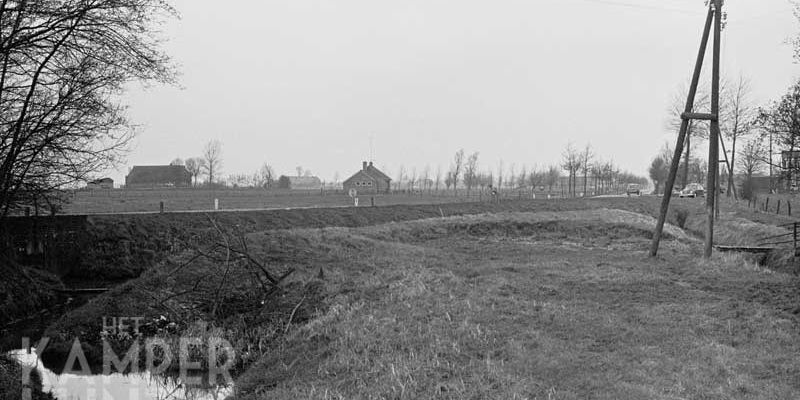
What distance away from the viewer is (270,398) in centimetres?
727

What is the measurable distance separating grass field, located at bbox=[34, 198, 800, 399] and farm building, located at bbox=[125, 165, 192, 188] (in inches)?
3016

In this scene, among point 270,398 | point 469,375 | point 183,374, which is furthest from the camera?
point 183,374

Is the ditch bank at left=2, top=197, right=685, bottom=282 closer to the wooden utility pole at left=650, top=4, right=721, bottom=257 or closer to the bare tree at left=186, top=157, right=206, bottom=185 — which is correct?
the wooden utility pole at left=650, top=4, right=721, bottom=257

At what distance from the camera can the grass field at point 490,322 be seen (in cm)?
634

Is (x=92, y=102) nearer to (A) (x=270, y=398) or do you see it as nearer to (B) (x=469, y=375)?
(A) (x=270, y=398)

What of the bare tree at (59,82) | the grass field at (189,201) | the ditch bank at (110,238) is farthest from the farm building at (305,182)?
the bare tree at (59,82)

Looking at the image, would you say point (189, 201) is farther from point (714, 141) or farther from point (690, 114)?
point (714, 141)

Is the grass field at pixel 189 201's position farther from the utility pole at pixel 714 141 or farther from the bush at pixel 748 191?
the bush at pixel 748 191

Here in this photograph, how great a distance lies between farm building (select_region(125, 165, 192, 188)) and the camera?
3447 inches

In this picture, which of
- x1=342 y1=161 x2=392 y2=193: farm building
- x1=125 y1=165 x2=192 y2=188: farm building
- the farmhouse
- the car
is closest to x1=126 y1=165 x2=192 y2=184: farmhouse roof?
x1=125 y1=165 x2=192 y2=188: farm building

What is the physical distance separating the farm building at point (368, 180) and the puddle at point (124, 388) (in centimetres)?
7730

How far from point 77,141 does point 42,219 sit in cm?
799

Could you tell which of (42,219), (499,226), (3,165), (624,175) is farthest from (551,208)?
(624,175)

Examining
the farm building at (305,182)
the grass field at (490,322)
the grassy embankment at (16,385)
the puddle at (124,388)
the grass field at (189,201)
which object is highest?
the farm building at (305,182)
